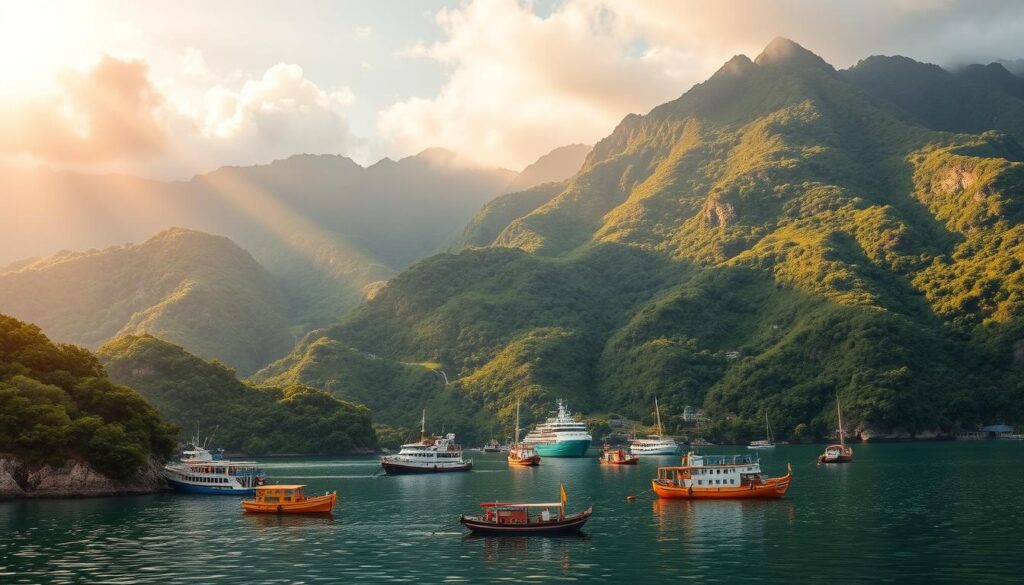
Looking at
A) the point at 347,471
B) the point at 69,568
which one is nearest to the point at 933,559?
the point at 69,568

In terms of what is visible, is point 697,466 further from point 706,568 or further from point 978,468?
point 978,468

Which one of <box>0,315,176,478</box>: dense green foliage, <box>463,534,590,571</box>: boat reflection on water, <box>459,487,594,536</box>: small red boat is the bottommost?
<box>463,534,590,571</box>: boat reflection on water

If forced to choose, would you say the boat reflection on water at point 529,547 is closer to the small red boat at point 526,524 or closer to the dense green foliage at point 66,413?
the small red boat at point 526,524

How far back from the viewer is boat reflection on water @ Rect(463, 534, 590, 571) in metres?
65.1

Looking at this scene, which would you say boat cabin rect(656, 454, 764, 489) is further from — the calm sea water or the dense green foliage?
the dense green foliage

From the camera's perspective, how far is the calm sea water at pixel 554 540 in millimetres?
58000

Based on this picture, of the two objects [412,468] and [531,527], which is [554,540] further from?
[412,468]

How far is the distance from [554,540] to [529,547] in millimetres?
3888

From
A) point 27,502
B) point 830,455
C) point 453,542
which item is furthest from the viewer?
point 830,455

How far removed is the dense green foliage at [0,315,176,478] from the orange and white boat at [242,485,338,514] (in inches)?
1104

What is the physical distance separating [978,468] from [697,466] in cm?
6596

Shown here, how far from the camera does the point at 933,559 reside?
60.5 m

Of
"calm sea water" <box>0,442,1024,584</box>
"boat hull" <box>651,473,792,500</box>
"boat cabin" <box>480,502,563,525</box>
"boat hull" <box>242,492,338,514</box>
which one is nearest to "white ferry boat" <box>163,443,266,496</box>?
"calm sea water" <box>0,442,1024,584</box>

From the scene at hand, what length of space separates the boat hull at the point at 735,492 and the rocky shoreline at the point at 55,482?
246 ft
